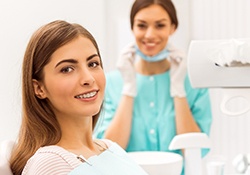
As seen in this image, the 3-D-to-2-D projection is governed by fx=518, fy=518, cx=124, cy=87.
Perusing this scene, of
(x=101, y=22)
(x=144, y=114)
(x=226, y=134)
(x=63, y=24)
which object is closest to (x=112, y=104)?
(x=144, y=114)

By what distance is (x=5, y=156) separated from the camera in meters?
1.04

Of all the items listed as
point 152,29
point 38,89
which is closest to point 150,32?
point 152,29

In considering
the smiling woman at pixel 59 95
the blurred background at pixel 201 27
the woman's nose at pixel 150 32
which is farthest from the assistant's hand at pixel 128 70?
the smiling woman at pixel 59 95

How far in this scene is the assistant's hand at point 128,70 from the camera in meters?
→ 1.85

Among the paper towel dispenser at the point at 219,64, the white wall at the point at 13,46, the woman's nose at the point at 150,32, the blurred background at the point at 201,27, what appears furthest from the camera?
the blurred background at the point at 201,27

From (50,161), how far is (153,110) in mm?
912

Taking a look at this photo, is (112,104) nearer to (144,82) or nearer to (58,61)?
(144,82)

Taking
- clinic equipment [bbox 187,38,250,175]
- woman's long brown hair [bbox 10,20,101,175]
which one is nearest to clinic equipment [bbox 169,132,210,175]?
clinic equipment [bbox 187,38,250,175]

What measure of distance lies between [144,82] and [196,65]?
22.7 inches

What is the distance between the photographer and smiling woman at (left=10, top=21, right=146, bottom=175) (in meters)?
1.02

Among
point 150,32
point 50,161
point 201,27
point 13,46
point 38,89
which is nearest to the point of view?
point 50,161

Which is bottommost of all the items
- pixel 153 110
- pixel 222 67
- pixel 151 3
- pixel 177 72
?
pixel 153 110

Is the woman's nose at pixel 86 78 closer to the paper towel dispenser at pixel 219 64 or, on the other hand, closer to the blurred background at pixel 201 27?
the paper towel dispenser at pixel 219 64

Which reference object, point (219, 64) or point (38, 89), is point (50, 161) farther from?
point (219, 64)
